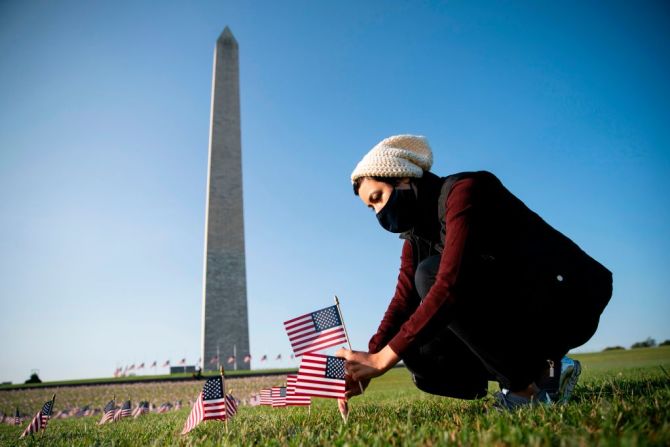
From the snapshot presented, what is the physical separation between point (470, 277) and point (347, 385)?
0.92 metres

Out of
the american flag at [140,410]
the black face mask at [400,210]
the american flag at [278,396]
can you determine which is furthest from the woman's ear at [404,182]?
the american flag at [140,410]

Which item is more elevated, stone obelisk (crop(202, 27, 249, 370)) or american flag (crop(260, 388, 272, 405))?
stone obelisk (crop(202, 27, 249, 370))

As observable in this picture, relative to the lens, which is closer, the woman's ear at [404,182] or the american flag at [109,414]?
the woman's ear at [404,182]

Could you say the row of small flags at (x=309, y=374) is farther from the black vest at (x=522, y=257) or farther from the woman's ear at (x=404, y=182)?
the woman's ear at (x=404, y=182)

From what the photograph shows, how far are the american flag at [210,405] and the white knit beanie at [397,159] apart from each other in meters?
1.64

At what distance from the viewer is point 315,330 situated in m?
3.43

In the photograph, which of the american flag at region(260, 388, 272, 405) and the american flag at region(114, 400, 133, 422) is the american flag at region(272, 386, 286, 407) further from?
the american flag at region(114, 400, 133, 422)

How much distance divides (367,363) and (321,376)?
484 millimetres

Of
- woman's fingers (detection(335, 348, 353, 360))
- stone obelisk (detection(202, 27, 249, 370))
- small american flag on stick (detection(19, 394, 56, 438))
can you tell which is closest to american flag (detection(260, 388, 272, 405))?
small american flag on stick (detection(19, 394, 56, 438))

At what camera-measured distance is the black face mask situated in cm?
255

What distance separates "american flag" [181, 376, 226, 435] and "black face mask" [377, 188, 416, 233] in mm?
1519

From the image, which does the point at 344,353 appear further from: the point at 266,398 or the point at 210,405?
the point at 266,398

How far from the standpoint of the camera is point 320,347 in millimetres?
3391

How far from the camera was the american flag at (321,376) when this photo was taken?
Result: 2.50m
